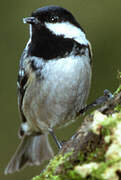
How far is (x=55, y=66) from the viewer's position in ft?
11.0

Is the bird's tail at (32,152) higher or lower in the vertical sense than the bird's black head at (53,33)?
lower

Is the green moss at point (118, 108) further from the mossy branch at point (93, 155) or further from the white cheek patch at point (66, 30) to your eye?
the white cheek patch at point (66, 30)

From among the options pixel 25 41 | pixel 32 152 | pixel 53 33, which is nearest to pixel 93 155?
pixel 53 33

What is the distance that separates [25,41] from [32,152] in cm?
234

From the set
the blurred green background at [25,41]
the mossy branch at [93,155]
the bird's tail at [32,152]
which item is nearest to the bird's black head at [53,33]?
the mossy branch at [93,155]

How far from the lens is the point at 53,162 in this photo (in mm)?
1986

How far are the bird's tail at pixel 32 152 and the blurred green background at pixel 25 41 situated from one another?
1224mm

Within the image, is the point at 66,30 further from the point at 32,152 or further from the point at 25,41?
the point at 25,41

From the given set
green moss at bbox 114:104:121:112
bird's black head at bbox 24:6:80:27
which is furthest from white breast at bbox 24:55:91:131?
green moss at bbox 114:104:121:112

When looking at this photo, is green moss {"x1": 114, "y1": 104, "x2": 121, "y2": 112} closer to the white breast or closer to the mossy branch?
the mossy branch

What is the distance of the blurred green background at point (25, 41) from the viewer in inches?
237

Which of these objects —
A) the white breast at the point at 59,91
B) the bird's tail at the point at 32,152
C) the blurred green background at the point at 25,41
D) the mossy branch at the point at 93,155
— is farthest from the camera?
the blurred green background at the point at 25,41

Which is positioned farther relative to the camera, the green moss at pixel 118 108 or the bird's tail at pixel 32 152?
the bird's tail at pixel 32 152

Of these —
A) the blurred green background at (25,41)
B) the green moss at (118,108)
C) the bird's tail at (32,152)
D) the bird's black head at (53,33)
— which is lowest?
the bird's tail at (32,152)
